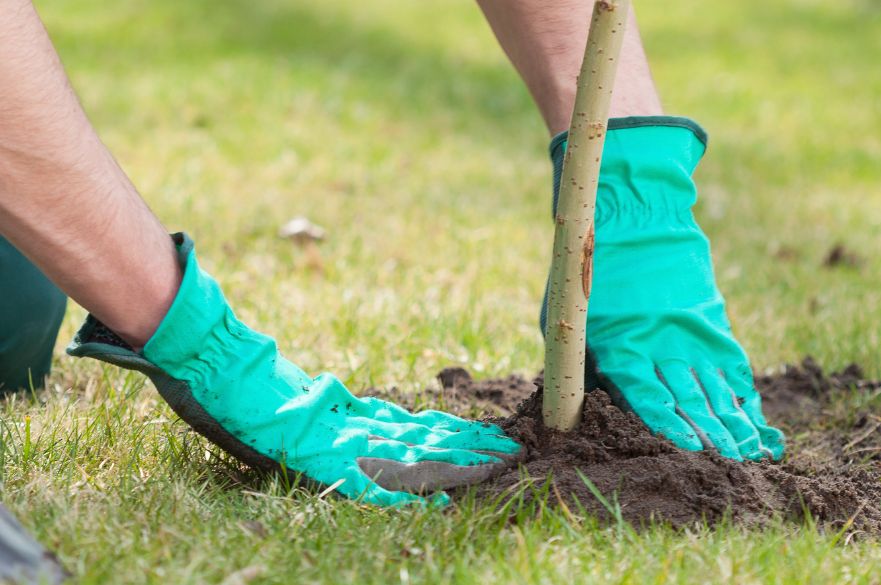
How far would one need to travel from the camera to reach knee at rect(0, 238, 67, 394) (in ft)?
6.87

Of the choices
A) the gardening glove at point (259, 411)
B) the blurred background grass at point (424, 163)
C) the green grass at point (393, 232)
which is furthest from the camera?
the blurred background grass at point (424, 163)

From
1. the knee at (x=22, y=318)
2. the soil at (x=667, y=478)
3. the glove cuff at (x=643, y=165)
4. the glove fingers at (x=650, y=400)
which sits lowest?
the soil at (x=667, y=478)

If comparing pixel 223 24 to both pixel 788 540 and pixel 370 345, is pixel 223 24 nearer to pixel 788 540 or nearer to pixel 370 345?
pixel 370 345

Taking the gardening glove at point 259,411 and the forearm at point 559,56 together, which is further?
the forearm at point 559,56

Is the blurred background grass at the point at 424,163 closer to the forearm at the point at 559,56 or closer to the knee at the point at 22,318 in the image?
the knee at the point at 22,318

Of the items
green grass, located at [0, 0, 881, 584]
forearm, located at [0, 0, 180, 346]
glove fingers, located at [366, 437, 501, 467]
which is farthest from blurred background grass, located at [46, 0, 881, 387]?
forearm, located at [0, 0, 180, 346]

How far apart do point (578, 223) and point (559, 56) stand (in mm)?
505

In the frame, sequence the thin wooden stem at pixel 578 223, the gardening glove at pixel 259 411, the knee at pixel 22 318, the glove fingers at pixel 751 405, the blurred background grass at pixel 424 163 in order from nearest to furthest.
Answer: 1. the thin wooden stem at pixel 578 223
2. the gardening glove at pixel 259 411
3. the glove fingers at pixel 751 405
4. the knee at pixel 22 318
5. the blurred background grass at pixel 424 163

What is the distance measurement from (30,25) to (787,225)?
11.2 ft

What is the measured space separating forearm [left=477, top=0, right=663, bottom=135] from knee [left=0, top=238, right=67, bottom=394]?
1.13m

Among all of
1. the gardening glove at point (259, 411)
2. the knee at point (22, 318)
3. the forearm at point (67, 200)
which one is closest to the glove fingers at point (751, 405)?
the gardening glove at point (259, 411)

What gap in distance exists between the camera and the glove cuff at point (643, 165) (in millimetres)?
1908

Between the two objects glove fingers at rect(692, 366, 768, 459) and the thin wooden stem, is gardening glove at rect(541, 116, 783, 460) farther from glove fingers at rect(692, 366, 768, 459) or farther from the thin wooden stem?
the thin wooden stem

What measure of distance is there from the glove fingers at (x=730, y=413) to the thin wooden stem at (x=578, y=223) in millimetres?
299
